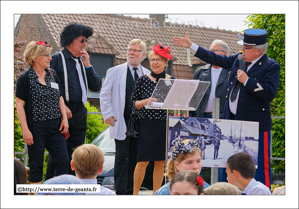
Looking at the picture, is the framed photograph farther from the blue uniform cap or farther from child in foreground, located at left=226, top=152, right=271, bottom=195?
the blue uniform cap

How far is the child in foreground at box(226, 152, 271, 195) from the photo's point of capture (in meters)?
3.85

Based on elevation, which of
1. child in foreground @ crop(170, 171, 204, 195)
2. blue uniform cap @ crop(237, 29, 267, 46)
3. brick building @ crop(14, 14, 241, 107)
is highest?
brick building @ crop(14, 14, 241, 107)

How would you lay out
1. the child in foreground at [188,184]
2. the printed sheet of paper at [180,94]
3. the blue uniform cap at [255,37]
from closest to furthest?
the child in foreground at [188,184] → the printed sheet of paper at [180,94] → the blue uniform cap at [255,37]

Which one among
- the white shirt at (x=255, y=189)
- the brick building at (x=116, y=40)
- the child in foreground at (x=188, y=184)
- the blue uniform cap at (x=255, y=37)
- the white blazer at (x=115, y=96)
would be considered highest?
the brick building at (x=116, y=40)

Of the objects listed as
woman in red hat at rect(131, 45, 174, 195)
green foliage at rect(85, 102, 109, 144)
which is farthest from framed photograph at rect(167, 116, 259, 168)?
green foliage at rect(85, 102, 109, 144)

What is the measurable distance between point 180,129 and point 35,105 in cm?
147

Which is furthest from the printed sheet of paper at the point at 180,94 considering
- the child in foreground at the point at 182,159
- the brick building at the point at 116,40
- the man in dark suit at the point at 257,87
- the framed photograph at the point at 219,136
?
the brick building at the point at 116,40

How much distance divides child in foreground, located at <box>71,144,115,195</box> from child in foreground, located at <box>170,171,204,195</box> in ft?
1.91

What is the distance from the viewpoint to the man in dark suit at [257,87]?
4.27 meters

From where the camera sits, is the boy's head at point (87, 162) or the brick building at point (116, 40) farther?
the brick building at point (116, 40)

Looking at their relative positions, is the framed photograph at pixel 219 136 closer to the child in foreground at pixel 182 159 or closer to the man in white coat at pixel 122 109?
the child in foreground at pixel 182 159

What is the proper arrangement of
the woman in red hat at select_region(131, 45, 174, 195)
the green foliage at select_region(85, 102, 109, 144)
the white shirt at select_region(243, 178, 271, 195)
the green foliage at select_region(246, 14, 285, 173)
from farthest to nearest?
the green foliage at select_region(85, 102, 109, 144)
the green foliage at select_region(246, 14, 285, 173)
the woman in red hat at select_region(131, 45, 174, 195)
the white shirt at select_region(243, 178, 271, 195)

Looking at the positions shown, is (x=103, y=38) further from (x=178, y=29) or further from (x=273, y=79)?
(x=273, y=79)

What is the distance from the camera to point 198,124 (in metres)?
4.18
